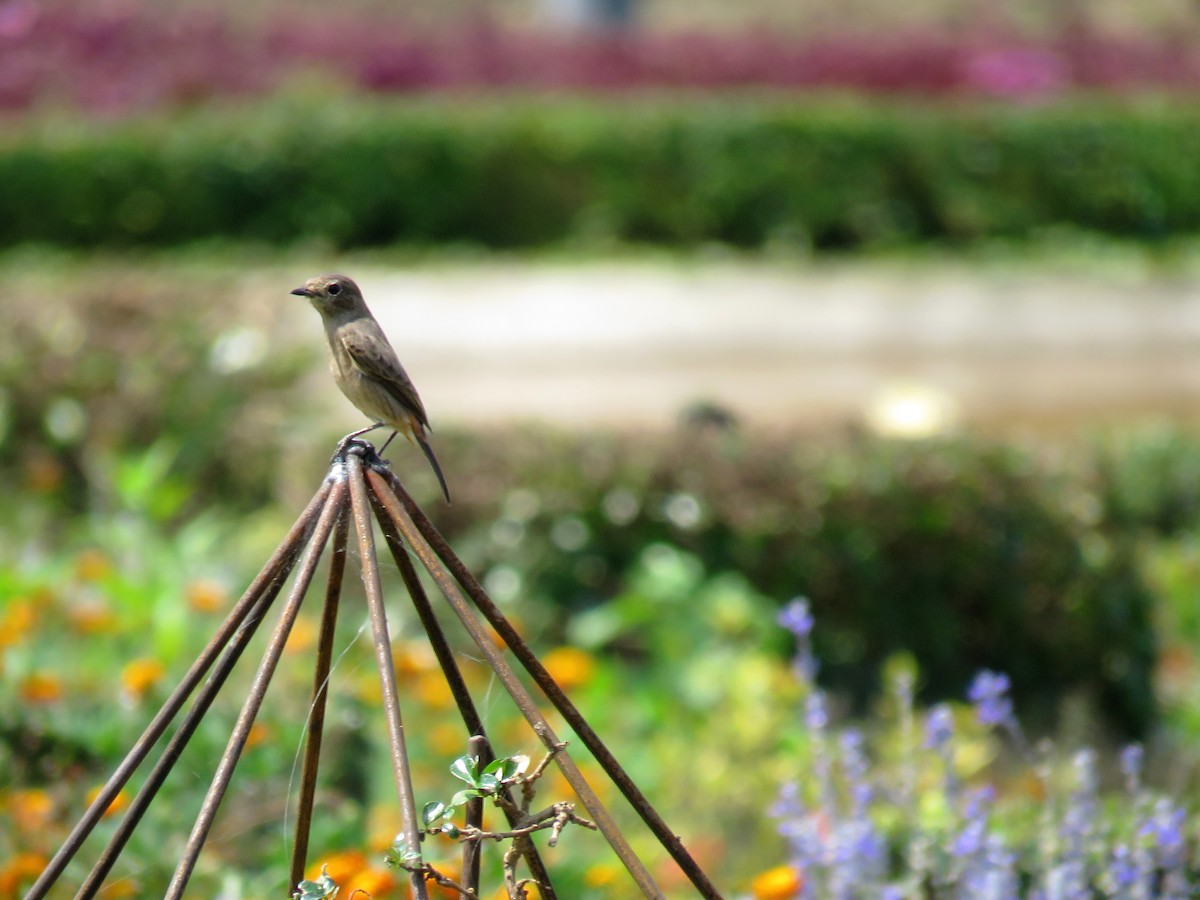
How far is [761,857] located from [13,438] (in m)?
3.36

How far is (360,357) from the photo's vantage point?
2.00 metres

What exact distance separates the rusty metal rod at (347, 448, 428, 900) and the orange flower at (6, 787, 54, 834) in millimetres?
1314

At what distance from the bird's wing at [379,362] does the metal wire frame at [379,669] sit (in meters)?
0.24

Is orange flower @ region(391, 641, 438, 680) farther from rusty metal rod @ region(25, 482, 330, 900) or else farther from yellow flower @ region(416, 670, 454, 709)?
rusty metal rod @ region(25, 482, 330, 900)

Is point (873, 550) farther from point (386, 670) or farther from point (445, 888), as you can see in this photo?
point (386, 670)

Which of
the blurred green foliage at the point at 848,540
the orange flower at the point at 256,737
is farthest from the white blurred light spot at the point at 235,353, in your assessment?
the orange flower at the point at 256,737

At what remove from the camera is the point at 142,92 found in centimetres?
1333

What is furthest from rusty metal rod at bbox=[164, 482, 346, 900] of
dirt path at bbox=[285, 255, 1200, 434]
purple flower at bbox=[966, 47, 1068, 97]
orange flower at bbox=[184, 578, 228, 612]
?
purple flower at bbox=[966, 47, 1068, 97]

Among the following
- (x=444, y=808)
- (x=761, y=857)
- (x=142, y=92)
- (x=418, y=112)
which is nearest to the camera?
(x=444, y=808)

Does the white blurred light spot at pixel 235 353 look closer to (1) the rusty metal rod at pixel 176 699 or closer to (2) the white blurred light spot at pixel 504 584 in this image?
(2) the white blurred light spot at pixel 504 584

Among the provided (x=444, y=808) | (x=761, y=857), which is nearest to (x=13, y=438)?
(x=761, y=857)

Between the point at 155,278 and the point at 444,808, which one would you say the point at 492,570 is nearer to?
the point at 444,808

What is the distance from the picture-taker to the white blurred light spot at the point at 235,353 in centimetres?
540

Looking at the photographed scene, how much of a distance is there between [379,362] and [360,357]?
0.10 feet
